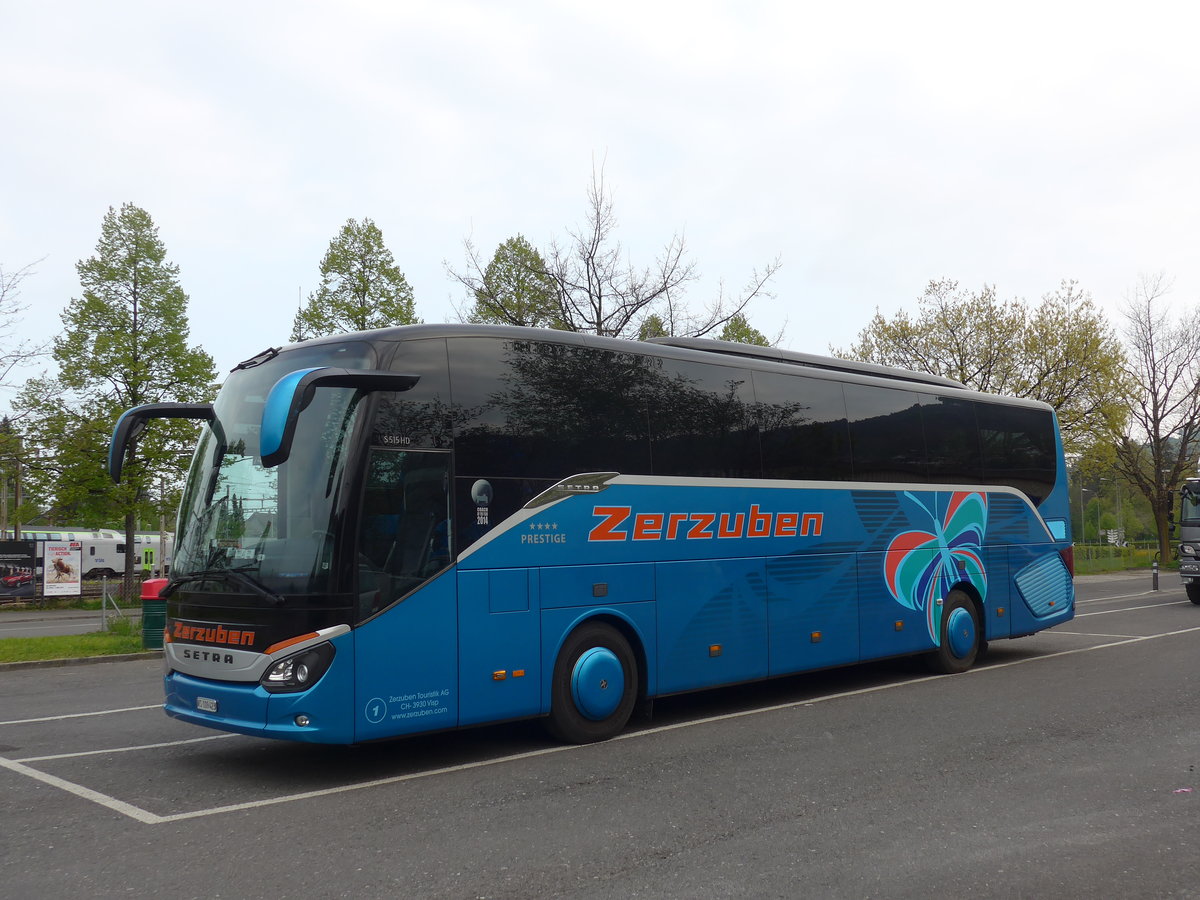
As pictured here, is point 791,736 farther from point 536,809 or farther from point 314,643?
point 314,643

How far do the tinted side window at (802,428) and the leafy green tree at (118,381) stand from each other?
2647 centimetres

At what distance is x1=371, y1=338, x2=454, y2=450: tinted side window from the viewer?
24.2ft

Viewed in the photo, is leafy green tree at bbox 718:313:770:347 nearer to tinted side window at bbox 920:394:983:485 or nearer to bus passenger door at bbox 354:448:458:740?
tinted side window at bbox 920:394:983:485

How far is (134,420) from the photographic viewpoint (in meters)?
8.22

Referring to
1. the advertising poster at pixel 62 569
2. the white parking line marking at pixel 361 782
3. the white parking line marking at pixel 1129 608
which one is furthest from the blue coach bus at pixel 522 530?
the advertising poster at pixel 62 569

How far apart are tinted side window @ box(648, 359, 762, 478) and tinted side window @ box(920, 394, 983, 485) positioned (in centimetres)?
327

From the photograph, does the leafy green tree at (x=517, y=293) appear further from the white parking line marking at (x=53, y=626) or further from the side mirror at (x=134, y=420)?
the side mirror at (x=134, y=420)

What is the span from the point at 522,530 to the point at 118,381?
29.4 m

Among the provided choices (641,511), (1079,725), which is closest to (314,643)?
(641,511)

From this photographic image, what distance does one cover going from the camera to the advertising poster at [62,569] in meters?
27.4

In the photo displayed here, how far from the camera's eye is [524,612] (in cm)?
803

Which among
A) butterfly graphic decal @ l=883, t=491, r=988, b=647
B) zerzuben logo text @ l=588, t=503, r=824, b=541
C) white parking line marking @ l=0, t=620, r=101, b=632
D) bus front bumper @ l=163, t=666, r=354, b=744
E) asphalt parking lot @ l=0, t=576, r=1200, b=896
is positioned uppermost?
zerzuben logo text @ l=588, t=503, r=824, b=541

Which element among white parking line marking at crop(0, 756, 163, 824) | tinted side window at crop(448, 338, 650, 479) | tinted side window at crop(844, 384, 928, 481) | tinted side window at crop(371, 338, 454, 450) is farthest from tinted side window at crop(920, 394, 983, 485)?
white parking line marking at crop(0, 756, 163, 824)

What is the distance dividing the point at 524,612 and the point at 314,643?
5.78ft
